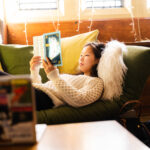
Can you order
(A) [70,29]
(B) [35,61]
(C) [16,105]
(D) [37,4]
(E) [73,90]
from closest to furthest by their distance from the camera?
(C) [16,105] < (E) [73,90] < (B) [35,61] < (A) [70,29] < (D) [37,4]

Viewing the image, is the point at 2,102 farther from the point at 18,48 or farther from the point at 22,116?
the point at 18,48

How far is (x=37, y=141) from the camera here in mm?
680

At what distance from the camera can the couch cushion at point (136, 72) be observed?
51.5 inches

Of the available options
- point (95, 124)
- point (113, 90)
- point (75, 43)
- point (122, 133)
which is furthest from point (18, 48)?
point (122, 133)

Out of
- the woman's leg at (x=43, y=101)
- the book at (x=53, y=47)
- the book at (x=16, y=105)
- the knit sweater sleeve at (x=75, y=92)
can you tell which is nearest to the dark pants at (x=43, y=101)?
the woman's leg at (x=43, y=101)

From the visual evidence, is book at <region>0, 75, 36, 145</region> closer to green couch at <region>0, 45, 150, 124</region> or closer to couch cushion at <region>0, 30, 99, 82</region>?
green couch at <region>0, 45, 150, 124</region>

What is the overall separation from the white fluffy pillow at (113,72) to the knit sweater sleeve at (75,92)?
6cm

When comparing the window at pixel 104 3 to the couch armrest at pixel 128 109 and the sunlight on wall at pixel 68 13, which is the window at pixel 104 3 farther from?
the couch armrest at pixel 128 109

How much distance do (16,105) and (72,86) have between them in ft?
2.86

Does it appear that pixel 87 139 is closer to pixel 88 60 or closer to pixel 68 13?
pixel 88 60

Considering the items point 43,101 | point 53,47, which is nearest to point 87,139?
point 43,101

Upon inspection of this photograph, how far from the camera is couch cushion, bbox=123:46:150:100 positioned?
51.5 inches

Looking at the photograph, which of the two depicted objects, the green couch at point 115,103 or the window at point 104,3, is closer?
the green couch at point 115,103

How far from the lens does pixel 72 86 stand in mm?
1447
